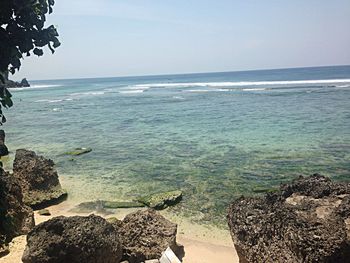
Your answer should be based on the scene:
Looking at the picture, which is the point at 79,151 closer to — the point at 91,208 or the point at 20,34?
the point at 91,208

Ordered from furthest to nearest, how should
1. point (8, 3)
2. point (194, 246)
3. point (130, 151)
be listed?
point (130, 151), point (194, 246), point (8, 3)

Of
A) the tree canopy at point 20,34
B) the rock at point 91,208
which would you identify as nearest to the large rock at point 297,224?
the tree canopy at point 20,34

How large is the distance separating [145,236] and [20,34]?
19.4 ft

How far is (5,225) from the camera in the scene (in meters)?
3.72

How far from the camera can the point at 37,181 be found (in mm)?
12844

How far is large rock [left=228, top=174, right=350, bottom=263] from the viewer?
18.3 ft

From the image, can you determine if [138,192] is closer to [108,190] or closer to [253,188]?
[108,190]

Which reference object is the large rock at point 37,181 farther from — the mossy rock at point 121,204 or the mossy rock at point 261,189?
the mossy rock at point 261,189

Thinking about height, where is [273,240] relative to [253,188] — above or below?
above

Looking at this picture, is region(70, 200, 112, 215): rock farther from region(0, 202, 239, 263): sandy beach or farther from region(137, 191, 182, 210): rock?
region(137, 191, 182, 210): rock

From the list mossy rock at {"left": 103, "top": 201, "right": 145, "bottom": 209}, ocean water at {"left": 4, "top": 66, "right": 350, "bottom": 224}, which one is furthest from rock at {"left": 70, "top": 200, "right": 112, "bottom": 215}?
ocean water at {"left": 4, "top": 66, "right": 350, "bottom": 224}

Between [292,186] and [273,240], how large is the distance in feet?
5.45

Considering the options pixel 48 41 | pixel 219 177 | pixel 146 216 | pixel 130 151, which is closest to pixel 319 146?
pixel 219 177

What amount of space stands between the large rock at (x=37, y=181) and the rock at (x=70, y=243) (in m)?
5.89
